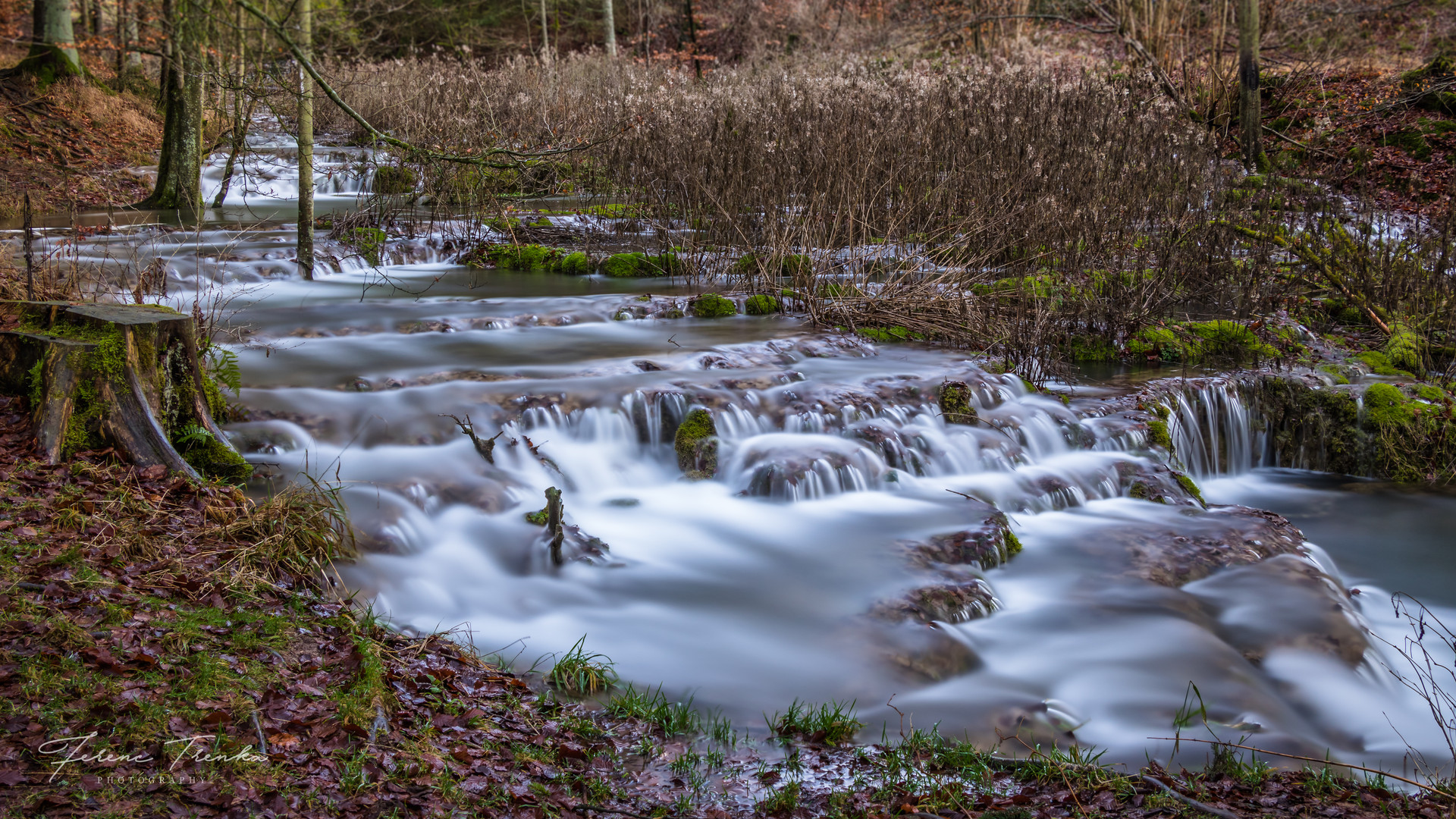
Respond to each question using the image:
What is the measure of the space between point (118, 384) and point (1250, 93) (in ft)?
47.5

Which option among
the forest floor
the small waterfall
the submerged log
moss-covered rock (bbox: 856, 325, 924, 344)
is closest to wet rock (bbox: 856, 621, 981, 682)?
the submerged log

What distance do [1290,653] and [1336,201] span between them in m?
6.63

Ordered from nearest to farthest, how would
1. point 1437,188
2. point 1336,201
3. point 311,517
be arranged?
point 311,517 < point 1336,201 < point 1437,188

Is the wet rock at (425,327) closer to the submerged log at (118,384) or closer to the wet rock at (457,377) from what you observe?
the wet rock at (457,377)

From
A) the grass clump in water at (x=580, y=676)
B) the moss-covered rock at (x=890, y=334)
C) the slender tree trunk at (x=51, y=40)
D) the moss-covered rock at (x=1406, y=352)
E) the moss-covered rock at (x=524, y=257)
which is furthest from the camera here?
the slender tree trunk at (x=51, y=40)

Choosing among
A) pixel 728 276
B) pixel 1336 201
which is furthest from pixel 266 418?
pixel 1336 201

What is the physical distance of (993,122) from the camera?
1063 centimetres

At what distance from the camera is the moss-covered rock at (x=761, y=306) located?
9.79 m

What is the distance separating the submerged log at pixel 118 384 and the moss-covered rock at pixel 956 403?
4583 millimetres

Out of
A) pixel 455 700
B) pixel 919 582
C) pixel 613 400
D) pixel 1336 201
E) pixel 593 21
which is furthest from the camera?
pixel 593 21

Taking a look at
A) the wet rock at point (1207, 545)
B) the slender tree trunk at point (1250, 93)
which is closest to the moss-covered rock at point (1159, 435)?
the wet rock at point (1207, 545)

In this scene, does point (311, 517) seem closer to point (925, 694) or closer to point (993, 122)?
point (925, 694)

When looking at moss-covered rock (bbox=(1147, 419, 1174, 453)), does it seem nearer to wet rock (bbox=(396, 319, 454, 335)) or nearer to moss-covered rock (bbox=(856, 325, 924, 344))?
moss-covered rock (bbox=(856, 325, 924, 344))

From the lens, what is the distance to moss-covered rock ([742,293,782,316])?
979 cm
